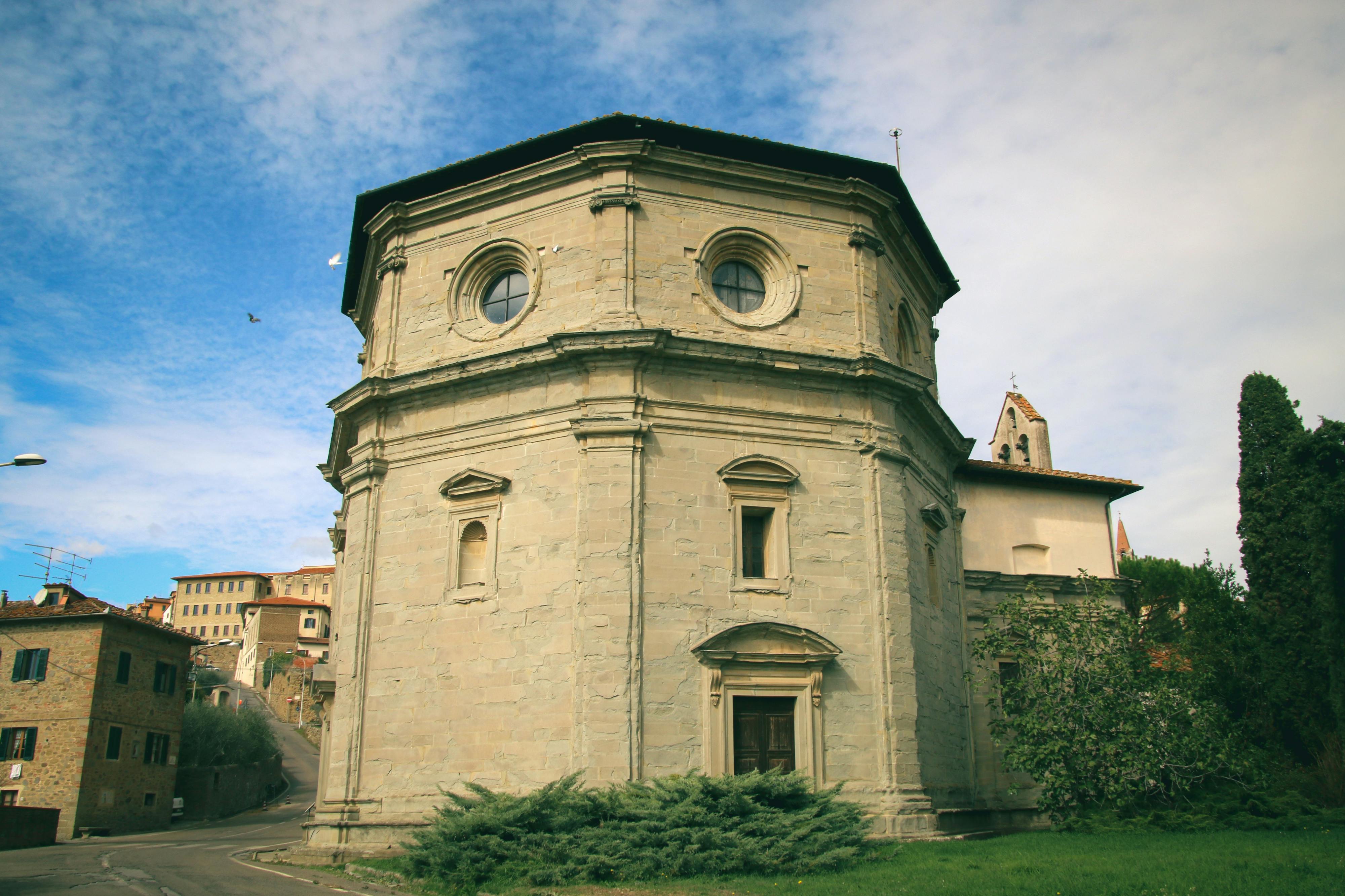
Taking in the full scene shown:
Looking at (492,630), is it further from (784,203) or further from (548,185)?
(784,203)

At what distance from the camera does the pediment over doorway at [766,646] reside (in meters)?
15.9

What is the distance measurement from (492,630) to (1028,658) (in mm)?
10211

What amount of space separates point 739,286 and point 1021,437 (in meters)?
17.3

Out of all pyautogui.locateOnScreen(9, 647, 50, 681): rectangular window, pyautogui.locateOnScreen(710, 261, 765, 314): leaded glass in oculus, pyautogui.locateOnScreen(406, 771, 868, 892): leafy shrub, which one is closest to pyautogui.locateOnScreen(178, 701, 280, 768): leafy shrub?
pyautogui.locateOnScreen(9, 647, 50, 681): rectangular window

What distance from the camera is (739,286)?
18953mm

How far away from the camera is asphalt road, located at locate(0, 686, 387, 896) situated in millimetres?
13805

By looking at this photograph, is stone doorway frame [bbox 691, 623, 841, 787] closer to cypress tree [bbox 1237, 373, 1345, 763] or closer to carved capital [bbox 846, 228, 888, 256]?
carved capital [bbox 846, 228, 888, 256]

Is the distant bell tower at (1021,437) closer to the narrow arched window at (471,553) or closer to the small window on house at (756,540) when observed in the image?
the small window on house at (756,540)

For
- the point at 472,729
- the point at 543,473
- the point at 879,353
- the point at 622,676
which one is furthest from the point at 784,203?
the point at 472,729

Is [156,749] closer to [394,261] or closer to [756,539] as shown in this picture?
[394,261]

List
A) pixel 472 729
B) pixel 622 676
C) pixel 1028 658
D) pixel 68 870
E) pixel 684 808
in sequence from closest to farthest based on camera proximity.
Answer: pixel 684 808
pixel 622 676
pixel 472 729
pixel 68 870
pixel 1028 658

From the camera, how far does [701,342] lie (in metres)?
17.2

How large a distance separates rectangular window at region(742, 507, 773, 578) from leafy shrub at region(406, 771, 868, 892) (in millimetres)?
4227

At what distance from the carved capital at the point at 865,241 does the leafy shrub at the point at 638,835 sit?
1070cm
